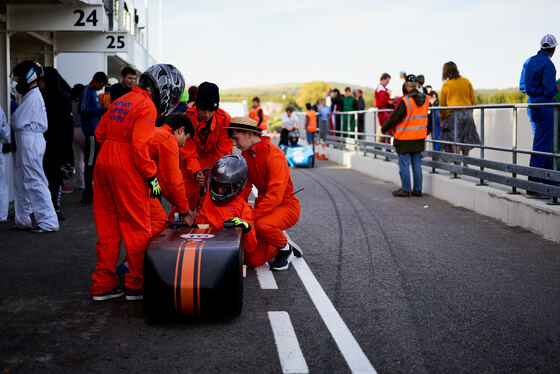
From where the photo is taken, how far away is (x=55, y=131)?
963 centimetres

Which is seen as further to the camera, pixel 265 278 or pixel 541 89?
pixel 541 89

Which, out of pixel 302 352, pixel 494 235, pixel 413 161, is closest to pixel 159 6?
pixel 413 161

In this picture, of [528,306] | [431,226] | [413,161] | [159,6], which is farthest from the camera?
[159,6]

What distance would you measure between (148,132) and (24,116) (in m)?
3.97

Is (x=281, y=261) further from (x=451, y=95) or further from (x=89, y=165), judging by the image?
(x=451, y=95)

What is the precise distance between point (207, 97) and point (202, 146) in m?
0.60

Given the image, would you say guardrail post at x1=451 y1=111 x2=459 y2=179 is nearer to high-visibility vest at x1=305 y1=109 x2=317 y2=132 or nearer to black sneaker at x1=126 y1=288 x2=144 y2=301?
black sneaker at x1=126 y1=288 x2=144 y2=301

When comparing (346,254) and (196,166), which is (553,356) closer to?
(346,254)

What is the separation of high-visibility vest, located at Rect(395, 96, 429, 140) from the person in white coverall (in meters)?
6.34

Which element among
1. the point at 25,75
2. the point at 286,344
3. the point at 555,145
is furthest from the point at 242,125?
the point at 555,145

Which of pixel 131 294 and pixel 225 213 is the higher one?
pixel 225 213

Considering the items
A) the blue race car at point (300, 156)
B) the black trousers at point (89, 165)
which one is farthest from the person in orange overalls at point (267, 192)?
the blue race car at point (300, 156)

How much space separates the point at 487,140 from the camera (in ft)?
36.3

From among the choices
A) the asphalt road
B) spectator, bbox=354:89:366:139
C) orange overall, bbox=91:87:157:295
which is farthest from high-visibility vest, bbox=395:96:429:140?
spectator, bbox=354:89:366:139
